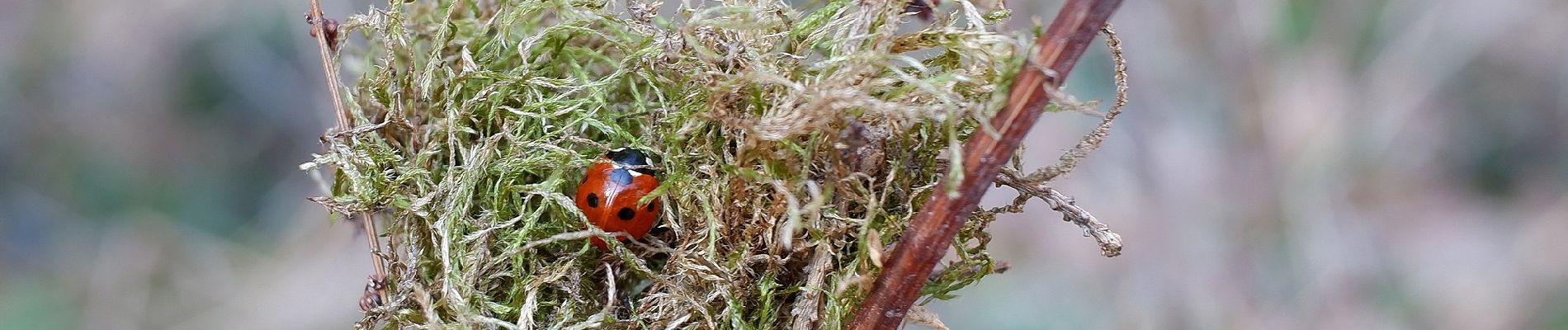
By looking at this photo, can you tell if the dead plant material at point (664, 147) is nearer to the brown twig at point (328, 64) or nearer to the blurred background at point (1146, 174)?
the brown twig at point (328, 64)

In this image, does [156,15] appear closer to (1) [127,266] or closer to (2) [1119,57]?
(1) [127,266]

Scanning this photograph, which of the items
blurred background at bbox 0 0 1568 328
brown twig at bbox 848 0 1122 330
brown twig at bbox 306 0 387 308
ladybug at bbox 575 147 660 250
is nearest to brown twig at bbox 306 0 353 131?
brown twig at bbox 306 0 387 308

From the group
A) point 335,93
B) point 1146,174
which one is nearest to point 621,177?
point 335,93

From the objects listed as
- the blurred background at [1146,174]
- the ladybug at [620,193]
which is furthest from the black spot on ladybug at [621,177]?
the blurred background at [1146,174]

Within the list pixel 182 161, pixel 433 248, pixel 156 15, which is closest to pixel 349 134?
pixel 433 248

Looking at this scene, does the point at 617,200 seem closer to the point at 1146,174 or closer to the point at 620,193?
the point at 620,193

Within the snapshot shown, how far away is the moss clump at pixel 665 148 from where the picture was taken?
19.7 inches

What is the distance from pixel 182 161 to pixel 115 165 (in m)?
0.17

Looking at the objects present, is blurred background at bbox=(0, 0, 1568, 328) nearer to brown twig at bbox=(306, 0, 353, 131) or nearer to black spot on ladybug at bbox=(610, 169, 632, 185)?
brown twig at bbox=(306, 0, 353, 131)

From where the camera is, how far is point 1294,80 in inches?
84.5

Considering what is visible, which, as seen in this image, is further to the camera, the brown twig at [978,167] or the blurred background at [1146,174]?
the blurred background at [1146,174]

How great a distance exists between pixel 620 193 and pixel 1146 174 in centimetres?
192

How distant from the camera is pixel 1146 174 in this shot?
7.25 feet

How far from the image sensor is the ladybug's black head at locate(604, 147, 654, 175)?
0.63 m
